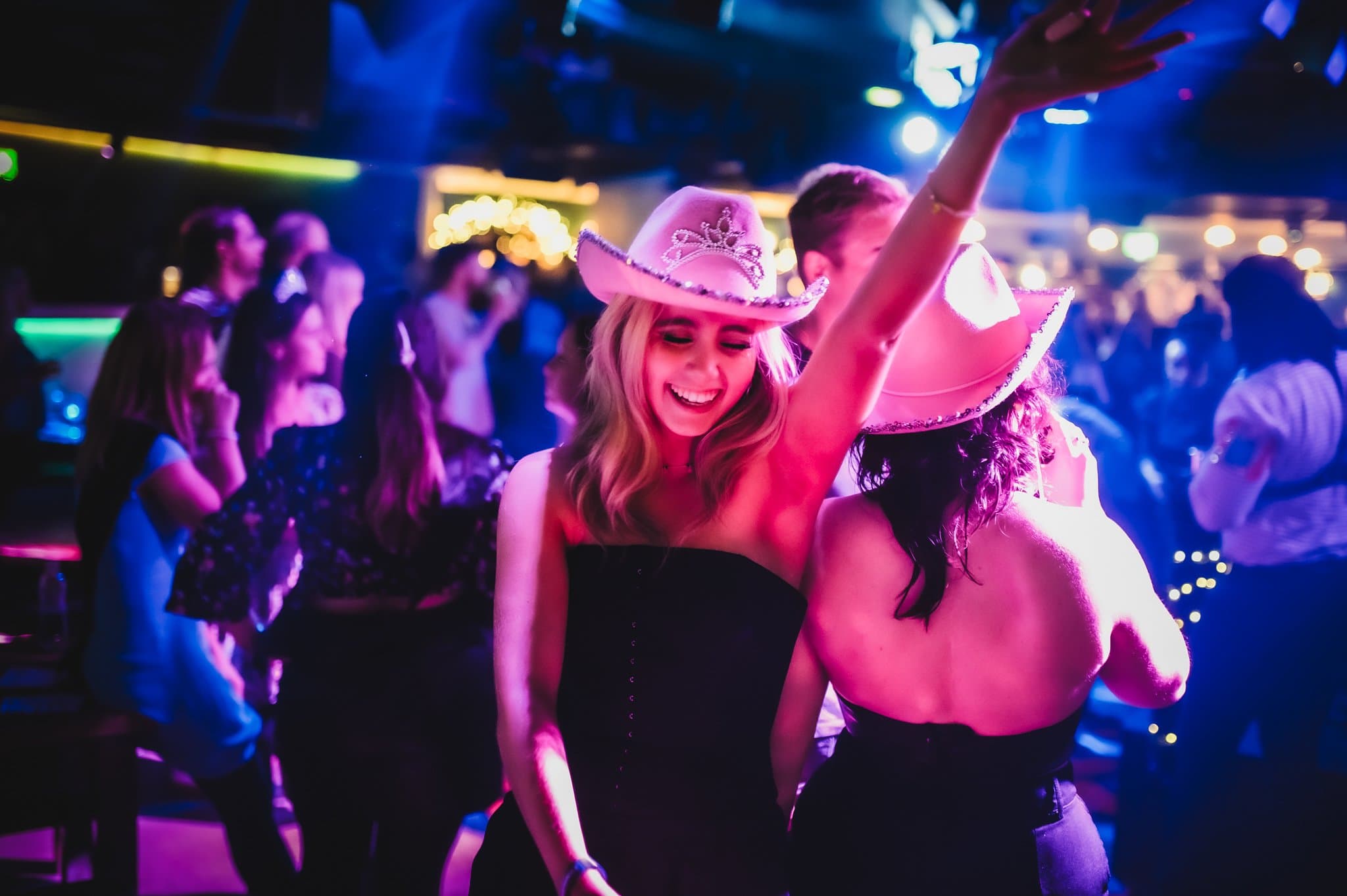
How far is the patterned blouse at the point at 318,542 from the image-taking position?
7.27ft

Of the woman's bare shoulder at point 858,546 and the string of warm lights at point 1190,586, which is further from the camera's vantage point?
the string of warm lights at point 1190,586

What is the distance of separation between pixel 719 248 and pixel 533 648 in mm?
656

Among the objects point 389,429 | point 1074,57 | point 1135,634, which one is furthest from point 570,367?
point 1074,57

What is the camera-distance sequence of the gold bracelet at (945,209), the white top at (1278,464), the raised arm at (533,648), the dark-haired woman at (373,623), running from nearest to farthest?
the gold bracelet at (945,209), the raised arm at (533,648), the dark-haired woman at (373,623), the white top at (1278,464)

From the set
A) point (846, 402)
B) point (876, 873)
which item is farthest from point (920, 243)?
point (876, 873)

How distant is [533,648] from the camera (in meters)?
1.46

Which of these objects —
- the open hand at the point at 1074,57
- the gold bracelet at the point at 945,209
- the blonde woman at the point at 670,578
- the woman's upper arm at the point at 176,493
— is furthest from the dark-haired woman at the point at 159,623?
the open hand at the point at 1074,57

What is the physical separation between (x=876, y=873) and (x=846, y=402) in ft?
2.35

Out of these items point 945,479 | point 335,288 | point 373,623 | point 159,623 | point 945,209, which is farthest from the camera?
point 335,288

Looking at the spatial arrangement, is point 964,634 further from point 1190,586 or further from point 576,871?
point 1190,586

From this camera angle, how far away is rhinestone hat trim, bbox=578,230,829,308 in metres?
1.40

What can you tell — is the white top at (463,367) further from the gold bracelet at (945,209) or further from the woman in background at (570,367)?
the gold bracelet at (945,209)

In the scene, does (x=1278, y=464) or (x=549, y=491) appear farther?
(x=1278, y=464)

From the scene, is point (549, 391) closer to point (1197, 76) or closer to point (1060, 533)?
point (1060, 533)
